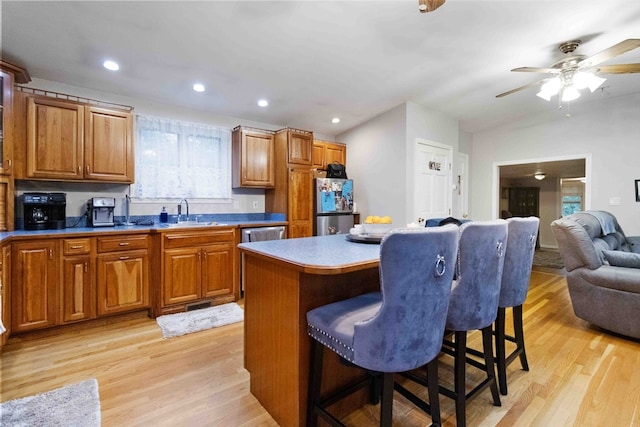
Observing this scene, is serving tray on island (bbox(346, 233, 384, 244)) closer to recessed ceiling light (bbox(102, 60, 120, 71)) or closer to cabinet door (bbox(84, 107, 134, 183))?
cabinet door (bbox(84, 107, 134, 183))

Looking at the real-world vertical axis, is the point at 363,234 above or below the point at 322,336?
above

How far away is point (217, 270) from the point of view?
11.3ft

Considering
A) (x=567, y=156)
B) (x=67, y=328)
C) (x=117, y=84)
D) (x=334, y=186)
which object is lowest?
(x=67, y=328)

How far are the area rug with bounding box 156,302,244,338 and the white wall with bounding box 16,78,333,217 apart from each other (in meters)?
1.34

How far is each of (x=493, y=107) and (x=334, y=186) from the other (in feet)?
9.67

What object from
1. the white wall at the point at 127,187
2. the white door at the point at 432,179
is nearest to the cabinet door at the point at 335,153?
the white wall at the point at 127,187

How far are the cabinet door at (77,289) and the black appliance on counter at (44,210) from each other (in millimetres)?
505

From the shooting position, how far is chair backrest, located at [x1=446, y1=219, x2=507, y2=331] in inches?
55.8

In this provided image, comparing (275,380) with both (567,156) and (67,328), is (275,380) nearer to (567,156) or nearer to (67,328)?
(67,328)

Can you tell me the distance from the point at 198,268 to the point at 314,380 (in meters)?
2.29

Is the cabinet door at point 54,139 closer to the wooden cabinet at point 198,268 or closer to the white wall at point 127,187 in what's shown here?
the white wall at point 127,187

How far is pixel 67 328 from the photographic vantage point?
2756 mm

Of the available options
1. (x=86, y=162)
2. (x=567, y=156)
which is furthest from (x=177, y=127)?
(x=567, y=156)

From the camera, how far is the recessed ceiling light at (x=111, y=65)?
9.11ft
